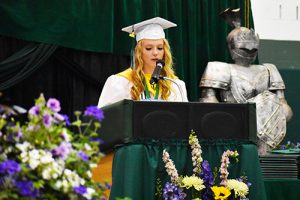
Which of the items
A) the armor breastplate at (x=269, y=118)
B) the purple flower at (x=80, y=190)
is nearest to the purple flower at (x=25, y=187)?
the purple flower at (x=80, y=190)

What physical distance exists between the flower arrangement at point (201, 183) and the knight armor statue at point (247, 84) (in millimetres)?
2626

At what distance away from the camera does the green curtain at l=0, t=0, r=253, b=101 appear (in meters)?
5.52

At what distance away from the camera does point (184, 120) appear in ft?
10.5

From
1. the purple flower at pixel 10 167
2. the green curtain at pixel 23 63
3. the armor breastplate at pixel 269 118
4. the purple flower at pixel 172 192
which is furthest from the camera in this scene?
the armor breastplate at pixel 269 118

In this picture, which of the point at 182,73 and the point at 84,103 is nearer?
the point at 84,103

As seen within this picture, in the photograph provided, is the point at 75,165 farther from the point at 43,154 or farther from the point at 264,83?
the point at 264,83

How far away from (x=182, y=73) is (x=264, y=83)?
0.70 m

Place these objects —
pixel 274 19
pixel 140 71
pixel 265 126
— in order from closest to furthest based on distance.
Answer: pixel 140 71 < pixel 265 126 < pixel 274 19

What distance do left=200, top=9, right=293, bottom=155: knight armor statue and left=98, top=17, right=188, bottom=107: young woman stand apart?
6.01 ft

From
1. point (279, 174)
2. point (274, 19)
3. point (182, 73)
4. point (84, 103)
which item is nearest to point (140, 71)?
point (279, 174)

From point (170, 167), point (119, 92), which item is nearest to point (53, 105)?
point (170, 167)

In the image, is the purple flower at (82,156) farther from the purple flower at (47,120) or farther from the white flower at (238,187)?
the white flower at (238,187)

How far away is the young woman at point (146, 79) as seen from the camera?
4.01m

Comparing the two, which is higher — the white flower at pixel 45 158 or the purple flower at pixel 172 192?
the white flower at pixel 45 158
